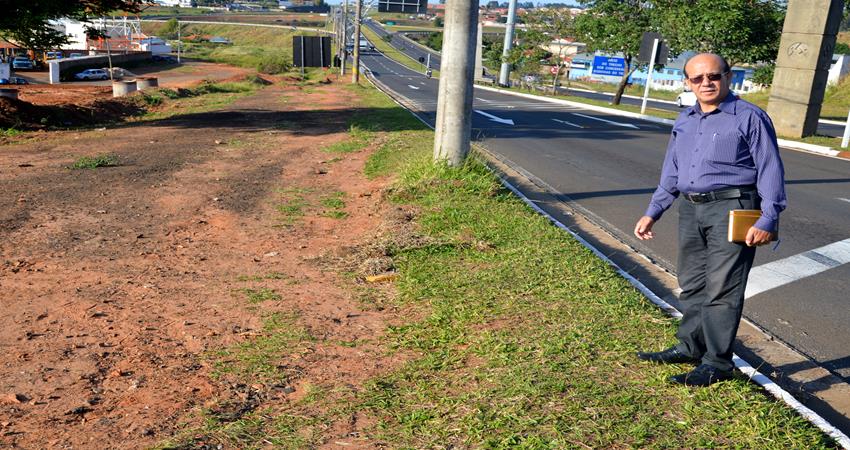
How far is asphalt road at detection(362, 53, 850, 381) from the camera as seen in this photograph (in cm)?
552

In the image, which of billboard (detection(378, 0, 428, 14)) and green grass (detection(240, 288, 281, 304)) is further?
billboard (detection(378, 0, 428, 14))

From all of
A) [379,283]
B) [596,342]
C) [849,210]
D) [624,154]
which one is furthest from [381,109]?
[596,342]

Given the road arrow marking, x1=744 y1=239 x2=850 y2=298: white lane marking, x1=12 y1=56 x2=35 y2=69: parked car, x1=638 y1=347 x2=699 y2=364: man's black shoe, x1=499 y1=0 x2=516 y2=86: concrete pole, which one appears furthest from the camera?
x1=499 y1=0 x2=516 y2=86: concrete pole

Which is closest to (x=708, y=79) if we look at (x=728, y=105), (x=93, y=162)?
(x=728, y=105)

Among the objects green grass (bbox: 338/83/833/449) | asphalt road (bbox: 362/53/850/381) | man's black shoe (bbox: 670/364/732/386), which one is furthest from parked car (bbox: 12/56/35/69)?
man's black shoe (bbox: 670/364/732/386)

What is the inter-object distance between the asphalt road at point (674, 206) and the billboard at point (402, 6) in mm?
17154

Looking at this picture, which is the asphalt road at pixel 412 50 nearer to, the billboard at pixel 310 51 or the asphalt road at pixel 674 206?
the billboard at pixel 310 51

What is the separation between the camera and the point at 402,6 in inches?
1534

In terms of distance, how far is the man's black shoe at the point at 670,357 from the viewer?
14.2 ft

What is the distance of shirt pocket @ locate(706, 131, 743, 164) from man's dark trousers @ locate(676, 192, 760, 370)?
0.69ft

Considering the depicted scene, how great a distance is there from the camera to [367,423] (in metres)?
3.67

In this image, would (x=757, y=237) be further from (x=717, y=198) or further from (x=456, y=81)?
(x=456, y=81)

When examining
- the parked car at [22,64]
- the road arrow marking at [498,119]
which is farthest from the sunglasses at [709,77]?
the parked car at [22,64]

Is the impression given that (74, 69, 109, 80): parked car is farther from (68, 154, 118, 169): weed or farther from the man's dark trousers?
the man's dark trousers
